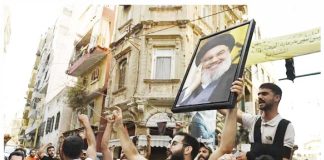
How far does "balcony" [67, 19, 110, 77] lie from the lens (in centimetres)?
782

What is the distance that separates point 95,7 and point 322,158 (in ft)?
21.9

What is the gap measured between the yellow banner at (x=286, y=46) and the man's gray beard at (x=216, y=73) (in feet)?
8.30

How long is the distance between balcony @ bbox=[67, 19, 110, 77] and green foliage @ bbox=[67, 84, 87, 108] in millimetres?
550

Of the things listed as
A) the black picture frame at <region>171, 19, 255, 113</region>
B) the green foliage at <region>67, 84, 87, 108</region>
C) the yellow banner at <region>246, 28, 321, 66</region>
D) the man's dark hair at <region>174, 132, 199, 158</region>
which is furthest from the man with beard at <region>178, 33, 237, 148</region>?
the green foliage at <region>67, 84, 87, 108</region>

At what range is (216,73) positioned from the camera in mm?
1535

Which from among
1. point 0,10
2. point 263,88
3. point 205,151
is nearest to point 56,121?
point 0,10

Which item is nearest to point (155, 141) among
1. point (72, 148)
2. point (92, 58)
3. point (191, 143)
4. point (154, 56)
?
point (154, 56)

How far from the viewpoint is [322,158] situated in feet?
6.14

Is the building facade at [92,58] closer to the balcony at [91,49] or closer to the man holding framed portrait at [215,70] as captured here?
the balcony at [91,49]

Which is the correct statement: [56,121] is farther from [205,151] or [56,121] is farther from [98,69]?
[205,151]

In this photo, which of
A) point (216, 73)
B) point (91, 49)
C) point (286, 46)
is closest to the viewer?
point (216, 73)

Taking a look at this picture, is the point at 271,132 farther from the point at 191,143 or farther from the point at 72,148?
the point at 72,148

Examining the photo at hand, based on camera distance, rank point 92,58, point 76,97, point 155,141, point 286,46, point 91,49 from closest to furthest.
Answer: point 286,46 < point 155,141 < point 76,97 < point 91,49 < point 92,58

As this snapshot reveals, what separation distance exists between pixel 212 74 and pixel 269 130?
0.36 meters
